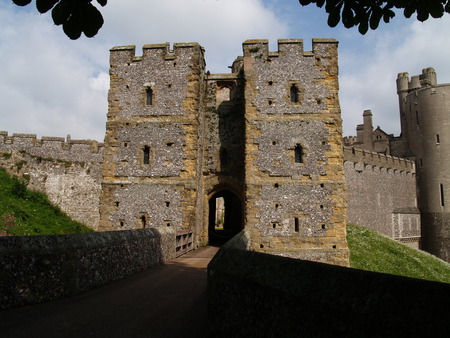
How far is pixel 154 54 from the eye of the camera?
57.1 feet

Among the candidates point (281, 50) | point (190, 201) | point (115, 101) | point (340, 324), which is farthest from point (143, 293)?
point (281, 50)

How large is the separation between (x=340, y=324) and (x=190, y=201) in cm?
1342

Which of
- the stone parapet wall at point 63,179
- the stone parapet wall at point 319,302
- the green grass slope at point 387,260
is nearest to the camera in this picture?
the stone parapet wall at point 319,302

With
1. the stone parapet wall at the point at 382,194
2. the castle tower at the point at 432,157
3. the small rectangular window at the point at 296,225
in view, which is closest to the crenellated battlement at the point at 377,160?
the stone parapet wall at the point at 382,194

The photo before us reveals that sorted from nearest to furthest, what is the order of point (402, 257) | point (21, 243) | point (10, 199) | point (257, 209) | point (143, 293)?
1. point (21, 243)
2. point (143, 293)
3. point (257, 209)
4. point (10, 199)
5. point (402, 257)

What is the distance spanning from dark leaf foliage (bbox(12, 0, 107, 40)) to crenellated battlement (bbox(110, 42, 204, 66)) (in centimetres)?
1468

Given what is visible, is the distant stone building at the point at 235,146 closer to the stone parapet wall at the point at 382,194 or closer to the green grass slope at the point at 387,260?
the green grass slope at the point at 387,260

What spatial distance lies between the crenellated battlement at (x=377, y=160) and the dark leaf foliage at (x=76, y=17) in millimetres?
31145

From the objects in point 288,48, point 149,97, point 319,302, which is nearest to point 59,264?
point 319,302

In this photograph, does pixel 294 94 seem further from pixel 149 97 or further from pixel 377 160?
pixel 377 160

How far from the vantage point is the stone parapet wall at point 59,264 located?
18.5 ft

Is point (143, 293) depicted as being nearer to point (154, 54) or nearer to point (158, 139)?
point (158, 139)

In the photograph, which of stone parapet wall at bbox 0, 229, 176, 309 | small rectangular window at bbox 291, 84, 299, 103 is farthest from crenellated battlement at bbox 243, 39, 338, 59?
stone parapet wall at bbox 0, 229, 176, 309

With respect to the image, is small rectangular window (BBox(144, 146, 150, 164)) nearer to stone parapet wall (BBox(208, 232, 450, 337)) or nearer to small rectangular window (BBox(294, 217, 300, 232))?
small rectangular window (BBox(294, 217, 300, 232))
